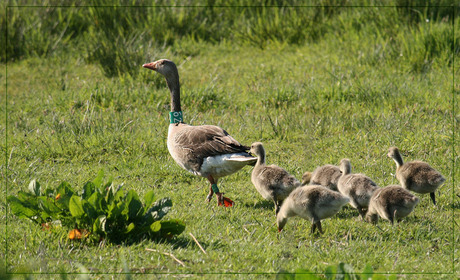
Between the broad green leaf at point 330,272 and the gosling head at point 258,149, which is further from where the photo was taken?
the gosling head at point 258,149

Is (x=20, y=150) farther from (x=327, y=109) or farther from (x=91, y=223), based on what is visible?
(x=327, y=109)

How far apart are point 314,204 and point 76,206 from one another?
219 centimetres

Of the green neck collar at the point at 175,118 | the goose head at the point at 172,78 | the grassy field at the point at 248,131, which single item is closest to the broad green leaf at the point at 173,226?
the grassy field at the point at 248,131

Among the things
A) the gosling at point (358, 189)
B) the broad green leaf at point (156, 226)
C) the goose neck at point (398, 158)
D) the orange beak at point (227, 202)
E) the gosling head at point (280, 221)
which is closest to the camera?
the broad green leaf at point (156, 226)

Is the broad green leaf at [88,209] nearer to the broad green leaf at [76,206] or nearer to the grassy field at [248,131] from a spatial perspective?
the broad green leaf at [76,206]

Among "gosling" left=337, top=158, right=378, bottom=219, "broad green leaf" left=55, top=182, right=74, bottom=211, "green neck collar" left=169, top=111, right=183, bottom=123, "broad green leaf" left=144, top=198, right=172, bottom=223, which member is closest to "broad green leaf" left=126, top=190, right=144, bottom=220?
"broad green leaf" left=144, top=198, right=172, bottom=223

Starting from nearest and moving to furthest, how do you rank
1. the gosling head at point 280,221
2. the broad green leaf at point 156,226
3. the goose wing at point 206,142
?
the broad green leaf at point 156,226
the gosling head at point 280,221
the goose wing at point 206,142

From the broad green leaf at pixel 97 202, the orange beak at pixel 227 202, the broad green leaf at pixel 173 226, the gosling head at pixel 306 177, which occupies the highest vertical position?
the broad green leaf at pixel 97 202

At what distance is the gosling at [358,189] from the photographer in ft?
20.3

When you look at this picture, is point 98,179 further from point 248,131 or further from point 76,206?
point 248,131

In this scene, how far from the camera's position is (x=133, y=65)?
11273 mm

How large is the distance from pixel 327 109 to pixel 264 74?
7.20 feet

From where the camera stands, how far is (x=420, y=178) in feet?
21.5

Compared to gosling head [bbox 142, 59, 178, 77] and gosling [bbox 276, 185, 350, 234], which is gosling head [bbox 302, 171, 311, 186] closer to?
gosling [bbox 276, 185, 350, 234]
